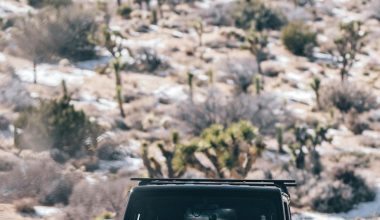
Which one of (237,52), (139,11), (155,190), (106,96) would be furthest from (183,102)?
(155,190)

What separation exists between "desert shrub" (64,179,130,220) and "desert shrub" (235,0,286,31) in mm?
31164

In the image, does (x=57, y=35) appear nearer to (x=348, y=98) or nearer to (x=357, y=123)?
(x=348, y=98)

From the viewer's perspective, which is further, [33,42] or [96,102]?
[33,42]

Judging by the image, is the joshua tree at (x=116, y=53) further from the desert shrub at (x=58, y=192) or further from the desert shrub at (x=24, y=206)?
the desert shrub at (x=24, y=206)

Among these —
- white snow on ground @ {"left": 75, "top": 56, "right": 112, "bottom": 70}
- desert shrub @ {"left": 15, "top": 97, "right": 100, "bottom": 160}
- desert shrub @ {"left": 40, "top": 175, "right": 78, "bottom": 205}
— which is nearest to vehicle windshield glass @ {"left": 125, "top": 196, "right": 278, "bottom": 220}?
desert shrub @ {"left": 40, "top": 175, "right": 78, "bottom": 205}

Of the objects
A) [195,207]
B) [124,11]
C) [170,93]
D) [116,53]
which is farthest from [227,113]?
[195,207]

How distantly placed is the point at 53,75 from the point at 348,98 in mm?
13258

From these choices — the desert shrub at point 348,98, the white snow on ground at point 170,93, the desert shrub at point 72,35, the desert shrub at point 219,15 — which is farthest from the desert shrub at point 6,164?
the desert shrub at point 219,15

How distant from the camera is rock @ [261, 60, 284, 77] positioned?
135 feet

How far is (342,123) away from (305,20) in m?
21.0

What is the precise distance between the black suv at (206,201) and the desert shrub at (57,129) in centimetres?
1808

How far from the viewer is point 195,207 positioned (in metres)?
7.00

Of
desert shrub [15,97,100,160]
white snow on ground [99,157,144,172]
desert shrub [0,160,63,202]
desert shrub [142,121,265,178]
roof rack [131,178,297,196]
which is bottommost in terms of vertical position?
white snow on ground [99,157,144,172]

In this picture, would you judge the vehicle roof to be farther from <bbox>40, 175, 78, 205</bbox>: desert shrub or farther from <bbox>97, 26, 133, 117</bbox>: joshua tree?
<bbox>97, 26, 133, 117</bbox>: joshua tree
